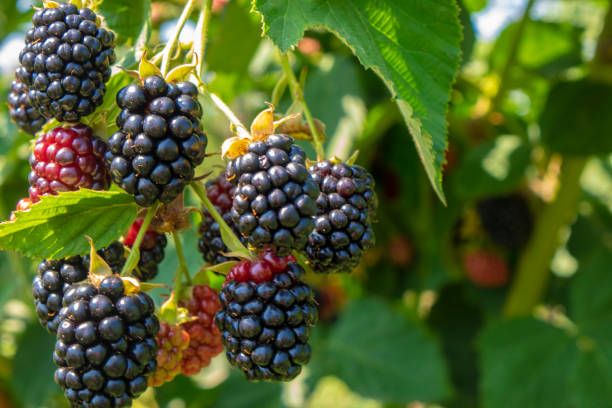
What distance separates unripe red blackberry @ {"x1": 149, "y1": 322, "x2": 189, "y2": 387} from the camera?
910mm

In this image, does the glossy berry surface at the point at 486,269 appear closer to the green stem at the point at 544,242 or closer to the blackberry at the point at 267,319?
the green stem at the point at 544,242

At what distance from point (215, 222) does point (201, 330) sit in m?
0.18

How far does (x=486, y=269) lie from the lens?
7.41 ft

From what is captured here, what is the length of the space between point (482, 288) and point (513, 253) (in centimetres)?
18

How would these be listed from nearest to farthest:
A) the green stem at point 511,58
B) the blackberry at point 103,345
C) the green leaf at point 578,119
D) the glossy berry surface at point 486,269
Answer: the blackberry at point 103,345, the green leaf at point 578,119, the green stem at point 511,58, the glossy berry surface at point 486,269

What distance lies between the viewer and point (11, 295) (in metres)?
2.16

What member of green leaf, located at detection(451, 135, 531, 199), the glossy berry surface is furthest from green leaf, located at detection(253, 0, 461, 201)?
the glossy berry surface

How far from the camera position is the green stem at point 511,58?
2064 mm

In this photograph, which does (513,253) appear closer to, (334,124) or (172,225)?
(334,124)

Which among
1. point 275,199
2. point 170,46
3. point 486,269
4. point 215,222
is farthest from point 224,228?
point 486,269

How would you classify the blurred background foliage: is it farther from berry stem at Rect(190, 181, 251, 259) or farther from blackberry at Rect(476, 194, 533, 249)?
berry stem at Rect(190, 181, 251, 259)

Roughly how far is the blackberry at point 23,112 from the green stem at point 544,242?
1.70m

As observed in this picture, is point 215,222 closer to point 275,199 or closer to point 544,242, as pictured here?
point 275,199

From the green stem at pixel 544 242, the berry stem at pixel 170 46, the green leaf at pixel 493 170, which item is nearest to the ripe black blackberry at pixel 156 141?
the berry stem at pixel 170 46
